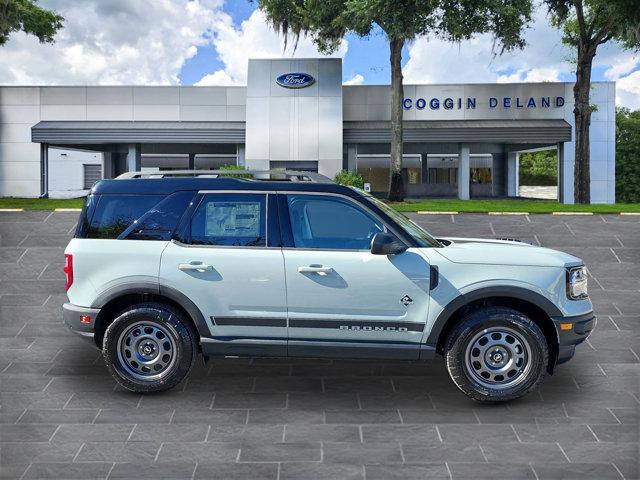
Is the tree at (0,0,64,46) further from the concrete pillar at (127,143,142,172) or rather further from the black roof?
the black roof

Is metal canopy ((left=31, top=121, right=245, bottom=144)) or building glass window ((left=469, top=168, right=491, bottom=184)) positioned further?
building glass window ((left=469, top=168, right=491, bottom=184))

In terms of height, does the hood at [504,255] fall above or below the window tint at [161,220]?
below

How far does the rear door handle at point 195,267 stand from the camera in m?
6.53

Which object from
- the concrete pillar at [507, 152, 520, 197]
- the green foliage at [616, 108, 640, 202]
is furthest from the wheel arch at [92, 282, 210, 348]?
the green foliage at [616, 108, 640, 202]

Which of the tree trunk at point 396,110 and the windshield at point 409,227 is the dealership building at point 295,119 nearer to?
the tree trunk at point 396,110

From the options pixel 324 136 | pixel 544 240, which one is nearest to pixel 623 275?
pixel 544 240

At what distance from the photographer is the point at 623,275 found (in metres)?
11.7

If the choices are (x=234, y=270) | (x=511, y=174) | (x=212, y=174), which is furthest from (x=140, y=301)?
(x=511, y=174)

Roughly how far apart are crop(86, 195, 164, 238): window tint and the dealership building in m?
27.8

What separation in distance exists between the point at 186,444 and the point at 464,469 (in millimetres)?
1981

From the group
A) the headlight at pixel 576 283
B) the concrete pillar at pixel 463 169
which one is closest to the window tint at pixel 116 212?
the headlight at pixel 576 283

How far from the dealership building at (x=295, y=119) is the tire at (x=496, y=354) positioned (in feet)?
93.1

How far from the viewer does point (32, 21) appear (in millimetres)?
31797

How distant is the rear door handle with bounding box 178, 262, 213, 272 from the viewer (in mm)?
6527
